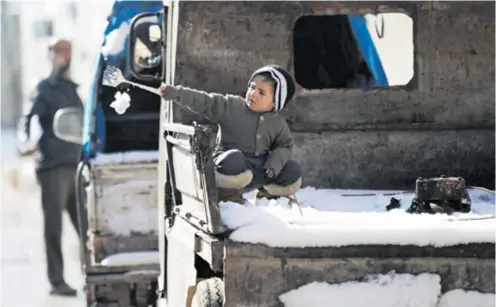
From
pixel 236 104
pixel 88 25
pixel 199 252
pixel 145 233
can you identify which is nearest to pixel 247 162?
pixel 236 104

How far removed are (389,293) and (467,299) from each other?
1.15 ft

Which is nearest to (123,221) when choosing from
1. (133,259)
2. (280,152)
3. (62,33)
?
(133,259)

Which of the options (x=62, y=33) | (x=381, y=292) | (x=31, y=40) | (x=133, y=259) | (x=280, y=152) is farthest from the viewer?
(x=31, y=40)

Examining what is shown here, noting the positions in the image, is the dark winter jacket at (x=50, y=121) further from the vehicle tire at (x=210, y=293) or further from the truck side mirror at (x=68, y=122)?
the vehicle tire at (x=210, y=293)

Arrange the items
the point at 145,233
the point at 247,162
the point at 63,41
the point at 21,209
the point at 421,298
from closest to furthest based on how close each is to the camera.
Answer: the point at 421,298, the point at 247,162, the point at 145,233, the point at 63,41, the point at 21,209

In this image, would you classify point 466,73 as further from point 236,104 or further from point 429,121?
point 236,104

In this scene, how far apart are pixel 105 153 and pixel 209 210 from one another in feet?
13.2

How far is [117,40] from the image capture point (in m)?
8.77

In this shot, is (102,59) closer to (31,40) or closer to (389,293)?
(389,293)

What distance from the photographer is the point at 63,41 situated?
10.7 metres

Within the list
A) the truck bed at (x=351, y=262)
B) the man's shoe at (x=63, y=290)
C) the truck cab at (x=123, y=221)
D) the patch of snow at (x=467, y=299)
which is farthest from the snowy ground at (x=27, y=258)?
the patch of snow at (x=467, y=299)

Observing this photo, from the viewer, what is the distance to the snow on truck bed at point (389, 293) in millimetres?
4613

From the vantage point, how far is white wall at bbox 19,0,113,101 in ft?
105

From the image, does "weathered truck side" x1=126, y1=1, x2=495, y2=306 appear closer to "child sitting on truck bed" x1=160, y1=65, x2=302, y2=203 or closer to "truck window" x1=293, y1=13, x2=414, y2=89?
"child sitting on truck bed" x1=160, y1=65, x2=302, y2=203
